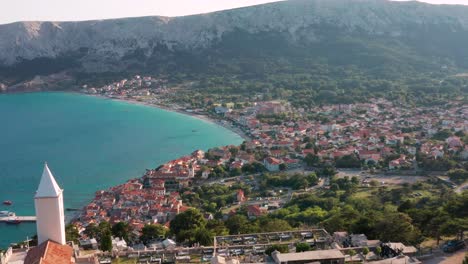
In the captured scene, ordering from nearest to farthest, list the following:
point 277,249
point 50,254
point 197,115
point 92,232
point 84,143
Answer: point 50,254 < point 277,249 < point 92,232 < point 84,143 < point 197,115

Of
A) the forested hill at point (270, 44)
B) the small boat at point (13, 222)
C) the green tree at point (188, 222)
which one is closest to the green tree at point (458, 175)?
the green tree at point (188, 222)

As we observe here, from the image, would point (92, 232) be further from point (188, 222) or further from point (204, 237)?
point (204, 237)

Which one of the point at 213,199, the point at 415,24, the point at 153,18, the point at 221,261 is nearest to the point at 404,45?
the point at 415,24

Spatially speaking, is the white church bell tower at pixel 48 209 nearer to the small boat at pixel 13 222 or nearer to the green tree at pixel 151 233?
the green tree at pixel 151 233

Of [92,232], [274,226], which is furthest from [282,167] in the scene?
[92,232]

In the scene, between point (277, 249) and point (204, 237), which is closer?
point (277, 249)

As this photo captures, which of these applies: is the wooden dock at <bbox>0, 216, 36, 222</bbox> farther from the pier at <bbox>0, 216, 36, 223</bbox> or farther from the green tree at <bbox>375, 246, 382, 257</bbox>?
the green tree at <bbox>375, 246, 382, 257</bbox>
